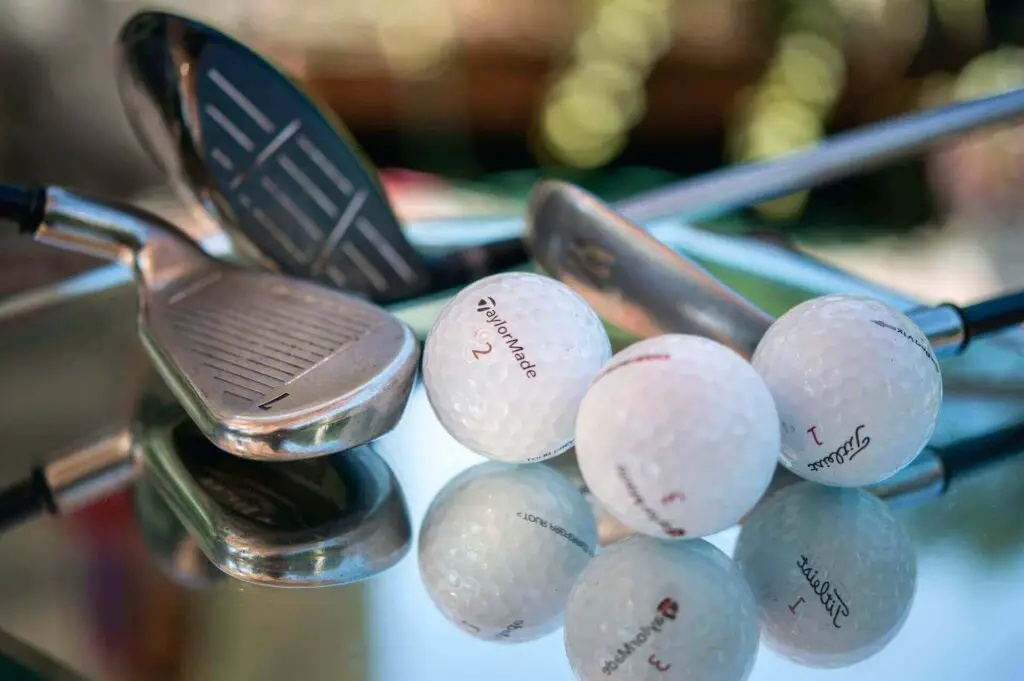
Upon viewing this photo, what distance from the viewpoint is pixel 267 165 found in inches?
41.6

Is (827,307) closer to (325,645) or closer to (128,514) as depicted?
(325,645)

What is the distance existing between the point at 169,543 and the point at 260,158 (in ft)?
1.53

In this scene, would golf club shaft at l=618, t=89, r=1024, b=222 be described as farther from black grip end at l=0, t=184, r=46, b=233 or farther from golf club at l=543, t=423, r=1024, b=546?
black grip end at l=0, t=184, r=46, b=233

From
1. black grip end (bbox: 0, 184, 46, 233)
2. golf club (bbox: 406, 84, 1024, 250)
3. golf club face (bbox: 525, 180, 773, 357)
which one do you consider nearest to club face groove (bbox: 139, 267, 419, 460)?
black grip end (bbox: 0, 184, 46, 233)

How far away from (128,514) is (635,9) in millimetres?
2100

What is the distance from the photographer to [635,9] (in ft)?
8.37

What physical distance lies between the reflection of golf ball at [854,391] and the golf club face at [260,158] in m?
0.52

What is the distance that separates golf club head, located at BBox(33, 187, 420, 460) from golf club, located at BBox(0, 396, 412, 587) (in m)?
0.04

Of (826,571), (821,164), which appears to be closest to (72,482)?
(826,571)

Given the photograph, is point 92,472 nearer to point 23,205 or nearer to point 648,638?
point 23,205

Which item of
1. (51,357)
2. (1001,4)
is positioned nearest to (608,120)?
(1001,4)

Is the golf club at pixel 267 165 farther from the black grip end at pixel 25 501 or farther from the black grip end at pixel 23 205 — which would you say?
the black grip end at pixel 25 501

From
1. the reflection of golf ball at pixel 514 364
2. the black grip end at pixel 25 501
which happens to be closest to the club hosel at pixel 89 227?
the black grip end at pixel 25 501

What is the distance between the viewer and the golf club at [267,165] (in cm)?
100
